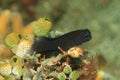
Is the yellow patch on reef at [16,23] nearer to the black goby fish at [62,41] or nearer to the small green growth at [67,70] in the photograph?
the black goby fish at [62,41]

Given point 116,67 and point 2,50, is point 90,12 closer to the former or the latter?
point 116,67

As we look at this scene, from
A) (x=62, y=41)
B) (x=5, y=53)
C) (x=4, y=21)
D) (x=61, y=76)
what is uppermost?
(x=4, y=21)

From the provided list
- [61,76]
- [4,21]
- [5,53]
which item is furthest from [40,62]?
[4,21]

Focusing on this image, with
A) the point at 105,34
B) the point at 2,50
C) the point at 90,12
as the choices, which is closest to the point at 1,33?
the point at 2,50

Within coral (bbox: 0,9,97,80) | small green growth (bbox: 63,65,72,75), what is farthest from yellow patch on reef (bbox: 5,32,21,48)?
small green growth (bbox: 63,65,72,75)

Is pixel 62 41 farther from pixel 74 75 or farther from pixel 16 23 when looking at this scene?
pixel 16 23
